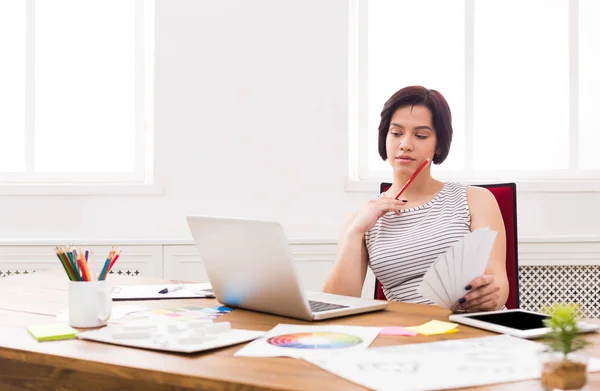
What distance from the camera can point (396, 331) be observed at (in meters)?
1.19

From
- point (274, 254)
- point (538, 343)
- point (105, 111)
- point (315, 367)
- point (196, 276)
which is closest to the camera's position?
point (315, 367)

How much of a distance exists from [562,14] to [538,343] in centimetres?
240

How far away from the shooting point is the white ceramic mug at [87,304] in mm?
1235

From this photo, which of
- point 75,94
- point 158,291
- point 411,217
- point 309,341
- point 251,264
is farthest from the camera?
point 75,94

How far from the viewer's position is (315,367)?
3.10 feet

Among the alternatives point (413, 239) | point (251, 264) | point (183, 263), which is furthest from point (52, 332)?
point (183, 263)

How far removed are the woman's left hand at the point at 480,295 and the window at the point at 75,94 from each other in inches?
73.4

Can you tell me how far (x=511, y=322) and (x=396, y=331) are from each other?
0.21 metres

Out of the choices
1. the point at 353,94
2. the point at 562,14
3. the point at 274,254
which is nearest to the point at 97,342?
the point at 274,254

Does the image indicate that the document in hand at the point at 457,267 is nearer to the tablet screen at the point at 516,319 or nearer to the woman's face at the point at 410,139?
the tablet screen at the point at 516,319

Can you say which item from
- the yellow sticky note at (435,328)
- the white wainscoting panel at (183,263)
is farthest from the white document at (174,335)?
the white wainscoting panel at (183,263)

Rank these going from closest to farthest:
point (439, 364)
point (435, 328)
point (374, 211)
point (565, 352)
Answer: point (565, 352) → point (439, 364) → point (435, 328) → point (374, 211)

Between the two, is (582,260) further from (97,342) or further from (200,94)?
(97,342)

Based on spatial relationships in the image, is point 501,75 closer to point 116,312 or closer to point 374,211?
point 374,211
